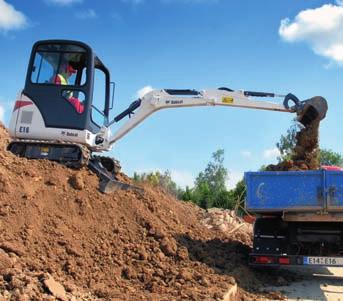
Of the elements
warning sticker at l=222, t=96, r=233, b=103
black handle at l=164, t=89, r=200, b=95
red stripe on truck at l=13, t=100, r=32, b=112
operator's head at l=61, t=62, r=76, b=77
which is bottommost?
red stripe on truck at l=13, t=100, r=32, b=112

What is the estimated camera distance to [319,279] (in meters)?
10.1

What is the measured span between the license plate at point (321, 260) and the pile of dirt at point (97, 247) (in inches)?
34.5

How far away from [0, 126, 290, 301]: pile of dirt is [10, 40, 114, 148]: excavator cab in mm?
872

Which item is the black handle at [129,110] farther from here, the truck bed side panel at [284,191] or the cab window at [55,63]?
the truck bed side panel at [284,191]

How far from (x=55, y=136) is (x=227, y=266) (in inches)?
184

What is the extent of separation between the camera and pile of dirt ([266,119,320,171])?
35.7 ft

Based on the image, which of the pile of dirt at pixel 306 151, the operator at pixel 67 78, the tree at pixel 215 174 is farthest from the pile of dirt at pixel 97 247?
the tree at pixel 215 174

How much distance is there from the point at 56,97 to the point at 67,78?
0.56 m

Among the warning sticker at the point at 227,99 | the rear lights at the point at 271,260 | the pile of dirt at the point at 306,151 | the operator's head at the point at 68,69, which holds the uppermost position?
the operator's head at the point at 68,69

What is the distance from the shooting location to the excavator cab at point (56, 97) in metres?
11.1

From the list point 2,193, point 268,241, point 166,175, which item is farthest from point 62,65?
point 166,175

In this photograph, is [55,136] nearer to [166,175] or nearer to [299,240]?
[299,240]

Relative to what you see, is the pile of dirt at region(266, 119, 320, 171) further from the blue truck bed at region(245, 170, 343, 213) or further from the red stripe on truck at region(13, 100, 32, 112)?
the red stripe on truck at region(13, 100, 32, 112)

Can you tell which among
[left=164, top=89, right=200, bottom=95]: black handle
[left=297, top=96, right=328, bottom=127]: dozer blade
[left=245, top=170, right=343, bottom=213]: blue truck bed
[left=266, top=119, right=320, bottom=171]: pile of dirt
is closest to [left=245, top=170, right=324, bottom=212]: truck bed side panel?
[left=245, top=170, right=343, bottom=213]: blue truck bed
